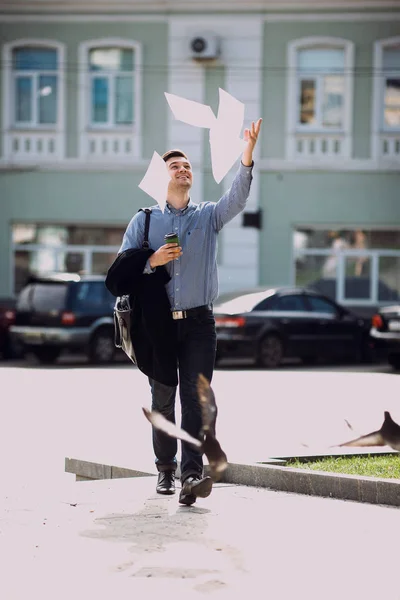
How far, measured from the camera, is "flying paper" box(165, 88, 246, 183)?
23.0 feet

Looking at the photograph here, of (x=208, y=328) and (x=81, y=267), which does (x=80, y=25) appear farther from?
(x=208, y=328)

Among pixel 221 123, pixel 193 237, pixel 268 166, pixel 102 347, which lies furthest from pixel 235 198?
pixel 268 166

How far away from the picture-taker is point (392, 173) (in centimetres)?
2711

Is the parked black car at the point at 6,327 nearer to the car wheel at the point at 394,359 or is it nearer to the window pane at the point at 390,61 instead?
the car wheel at the point at 394,359

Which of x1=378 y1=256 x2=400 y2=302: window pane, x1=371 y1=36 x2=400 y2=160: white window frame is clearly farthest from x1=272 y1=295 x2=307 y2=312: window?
x1=371 y1=36 x2=400 y2=160: white window frame

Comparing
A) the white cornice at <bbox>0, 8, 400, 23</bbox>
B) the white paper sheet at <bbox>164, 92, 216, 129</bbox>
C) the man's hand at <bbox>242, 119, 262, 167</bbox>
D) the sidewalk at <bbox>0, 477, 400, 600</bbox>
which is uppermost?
the white cornice at <bbox>0, 8, 400, 23</bbox>

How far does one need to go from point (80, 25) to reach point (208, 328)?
70.1 feet

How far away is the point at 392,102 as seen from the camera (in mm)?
27219

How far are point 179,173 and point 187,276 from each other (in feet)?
2.06

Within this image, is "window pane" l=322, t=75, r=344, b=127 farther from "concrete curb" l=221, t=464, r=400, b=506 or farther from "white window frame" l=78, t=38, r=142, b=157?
"concrete curb" l=221, t=464, r=400, b=506

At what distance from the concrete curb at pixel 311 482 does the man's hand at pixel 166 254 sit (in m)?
1.54

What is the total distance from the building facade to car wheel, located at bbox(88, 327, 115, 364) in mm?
5382

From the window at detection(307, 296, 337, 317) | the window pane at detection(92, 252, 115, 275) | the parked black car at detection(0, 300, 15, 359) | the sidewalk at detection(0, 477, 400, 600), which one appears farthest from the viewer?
the window pane at detection(92, 252, 115, 275)

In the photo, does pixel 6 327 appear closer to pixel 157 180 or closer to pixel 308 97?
pixel 308 97
